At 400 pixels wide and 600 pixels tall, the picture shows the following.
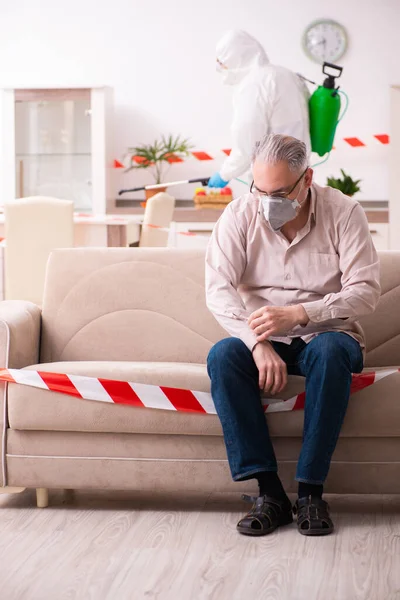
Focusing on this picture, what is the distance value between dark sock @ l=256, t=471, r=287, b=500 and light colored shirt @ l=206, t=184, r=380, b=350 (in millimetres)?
342

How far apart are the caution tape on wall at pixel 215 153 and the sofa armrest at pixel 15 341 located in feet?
13.6

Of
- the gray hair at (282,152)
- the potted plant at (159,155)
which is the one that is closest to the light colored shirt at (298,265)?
the gray hair at (282,152)

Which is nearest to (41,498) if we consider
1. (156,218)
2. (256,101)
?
(256,101)

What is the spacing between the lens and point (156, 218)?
16.7ft

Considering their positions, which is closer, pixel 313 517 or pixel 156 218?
pixel 313 517

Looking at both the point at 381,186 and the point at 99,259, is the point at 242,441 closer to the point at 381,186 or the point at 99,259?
the point at 99,259

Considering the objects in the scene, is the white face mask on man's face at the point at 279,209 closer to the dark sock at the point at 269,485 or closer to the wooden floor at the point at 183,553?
the dark sock at the point at 269,485

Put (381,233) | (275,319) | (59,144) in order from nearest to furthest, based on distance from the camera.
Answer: (275,319)
(381,233)
(59,144)

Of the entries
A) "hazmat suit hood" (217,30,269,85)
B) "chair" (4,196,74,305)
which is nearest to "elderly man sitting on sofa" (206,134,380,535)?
"hazmat suit hood" (217,30,269,85)

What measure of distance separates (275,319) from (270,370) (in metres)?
0.14

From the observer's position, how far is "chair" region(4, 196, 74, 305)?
4.34m

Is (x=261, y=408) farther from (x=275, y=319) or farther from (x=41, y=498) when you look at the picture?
(x=41, y=498)

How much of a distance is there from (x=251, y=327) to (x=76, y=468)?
1.87 feet

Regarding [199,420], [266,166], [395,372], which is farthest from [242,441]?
[266,166]
